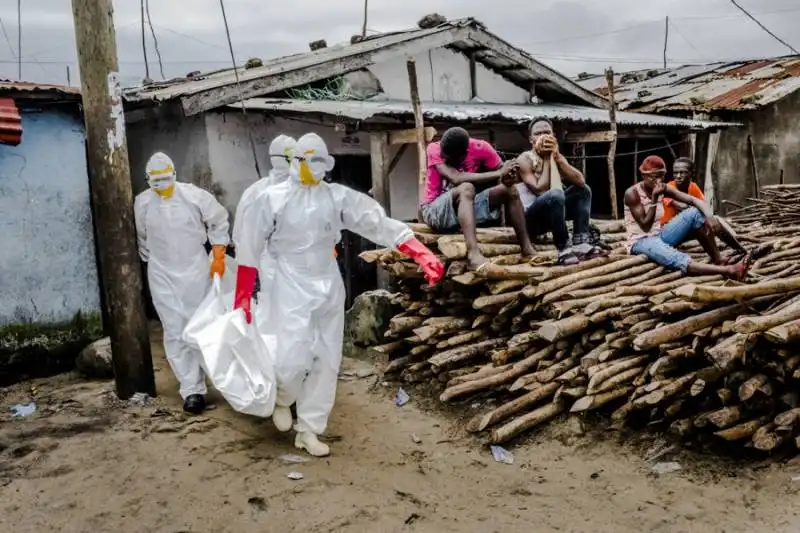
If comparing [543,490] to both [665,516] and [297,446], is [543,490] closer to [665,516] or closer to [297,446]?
[665,516]

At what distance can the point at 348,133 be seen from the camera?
9.01 m

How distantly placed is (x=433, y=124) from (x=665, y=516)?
6085mm

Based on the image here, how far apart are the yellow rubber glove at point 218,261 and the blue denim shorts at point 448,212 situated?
1709mm

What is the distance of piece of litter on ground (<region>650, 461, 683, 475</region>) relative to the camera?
424 centimetres

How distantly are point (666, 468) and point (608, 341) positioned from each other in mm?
850

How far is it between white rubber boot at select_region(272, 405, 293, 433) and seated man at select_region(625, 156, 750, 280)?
297 cm

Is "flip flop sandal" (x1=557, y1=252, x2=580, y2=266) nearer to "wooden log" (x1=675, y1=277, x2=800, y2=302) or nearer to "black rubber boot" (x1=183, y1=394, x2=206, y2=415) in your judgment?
"wooden log" (x1=675, y1=277, x2=800, y2=302)

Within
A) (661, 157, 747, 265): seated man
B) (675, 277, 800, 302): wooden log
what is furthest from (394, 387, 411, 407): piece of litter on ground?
(661, 157, 747, 265): seated man

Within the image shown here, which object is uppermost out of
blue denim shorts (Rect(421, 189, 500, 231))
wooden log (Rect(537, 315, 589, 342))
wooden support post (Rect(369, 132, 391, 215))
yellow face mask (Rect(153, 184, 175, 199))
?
wooden support post (Rect(369, 132, 391, 215))

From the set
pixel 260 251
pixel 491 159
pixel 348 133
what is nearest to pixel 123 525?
pixel 260 251

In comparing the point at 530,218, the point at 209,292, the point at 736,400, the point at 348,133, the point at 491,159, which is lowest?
the point at 736,400

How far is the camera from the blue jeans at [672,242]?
5.43 metres

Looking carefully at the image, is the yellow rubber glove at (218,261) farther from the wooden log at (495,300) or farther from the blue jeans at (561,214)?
the blue jeans at (561,214)

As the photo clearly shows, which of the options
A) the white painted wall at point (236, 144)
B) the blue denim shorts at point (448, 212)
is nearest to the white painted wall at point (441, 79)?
the white painted wall at point (236, 144)
